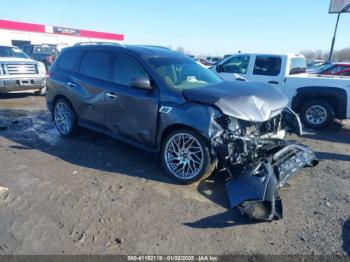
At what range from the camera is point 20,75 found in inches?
404

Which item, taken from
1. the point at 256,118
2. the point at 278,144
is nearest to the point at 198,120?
the point at 256,118

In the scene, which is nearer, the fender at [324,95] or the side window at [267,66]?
the fender at [324,95]

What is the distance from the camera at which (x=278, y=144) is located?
4613 millimetres

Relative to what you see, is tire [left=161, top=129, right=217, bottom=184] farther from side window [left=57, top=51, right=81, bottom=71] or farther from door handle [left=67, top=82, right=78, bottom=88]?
side window [left=57, top=51, right=81, bottom=71]

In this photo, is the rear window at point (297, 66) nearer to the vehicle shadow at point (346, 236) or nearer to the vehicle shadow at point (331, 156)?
the vehicle shadow at point (331, 156)

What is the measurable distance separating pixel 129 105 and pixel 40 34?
144 ft

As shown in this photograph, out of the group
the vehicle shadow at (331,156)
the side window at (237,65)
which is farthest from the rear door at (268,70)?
the vehicle shadow at (331,156)

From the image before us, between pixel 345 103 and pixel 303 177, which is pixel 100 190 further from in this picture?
pixel 345 103

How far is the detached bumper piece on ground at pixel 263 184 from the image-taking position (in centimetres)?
360

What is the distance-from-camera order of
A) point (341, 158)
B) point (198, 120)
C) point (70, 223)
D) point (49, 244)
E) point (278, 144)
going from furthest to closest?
point (341, 158), point (278, 144), point (198, 120), point (70, 223), point (49, 244)

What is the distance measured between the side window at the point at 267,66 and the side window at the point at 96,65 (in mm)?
4738

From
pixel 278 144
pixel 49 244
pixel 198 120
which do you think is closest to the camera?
pixel 49 244

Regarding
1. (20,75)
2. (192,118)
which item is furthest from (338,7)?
(192,118)

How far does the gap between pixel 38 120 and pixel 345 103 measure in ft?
24.6
